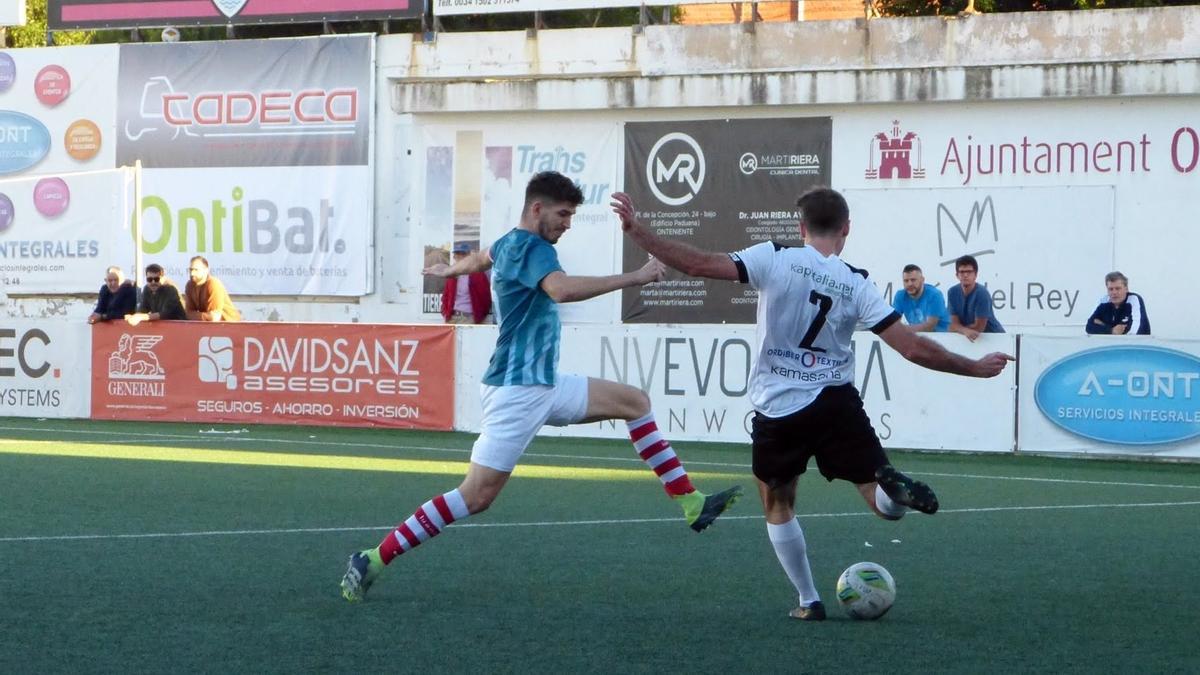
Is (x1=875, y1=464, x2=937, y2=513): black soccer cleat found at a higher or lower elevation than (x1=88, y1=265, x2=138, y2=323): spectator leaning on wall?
lower

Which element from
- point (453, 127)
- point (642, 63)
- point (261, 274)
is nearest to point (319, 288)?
point (261, 274)

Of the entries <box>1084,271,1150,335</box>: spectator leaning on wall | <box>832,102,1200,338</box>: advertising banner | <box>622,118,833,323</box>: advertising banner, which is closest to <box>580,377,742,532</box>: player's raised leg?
<box>1084,271,1150,335</box>: spectator leaning on wall

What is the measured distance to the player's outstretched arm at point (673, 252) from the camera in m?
6.29

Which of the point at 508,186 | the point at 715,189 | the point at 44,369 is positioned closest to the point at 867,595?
the point at 44,369

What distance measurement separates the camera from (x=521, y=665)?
5887mm

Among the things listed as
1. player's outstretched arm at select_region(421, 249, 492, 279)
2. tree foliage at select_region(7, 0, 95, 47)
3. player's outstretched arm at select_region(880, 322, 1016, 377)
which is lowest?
player's outstretched arm at select_region(880, 322, 1016, 377)

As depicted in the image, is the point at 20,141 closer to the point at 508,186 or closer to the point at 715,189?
the point at 508,186

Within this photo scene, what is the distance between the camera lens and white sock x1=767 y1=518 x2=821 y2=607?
7.09 m

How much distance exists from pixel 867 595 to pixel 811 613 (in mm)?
230

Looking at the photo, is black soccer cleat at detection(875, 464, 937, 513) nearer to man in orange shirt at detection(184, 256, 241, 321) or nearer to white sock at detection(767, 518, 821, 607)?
white sock at detection(767, 518, 821, 607)

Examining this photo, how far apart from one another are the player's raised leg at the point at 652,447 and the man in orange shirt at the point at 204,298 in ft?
47.0

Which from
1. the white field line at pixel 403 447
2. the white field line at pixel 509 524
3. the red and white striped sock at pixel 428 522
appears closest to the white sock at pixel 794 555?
the red and white striped sock at pixel 428 522

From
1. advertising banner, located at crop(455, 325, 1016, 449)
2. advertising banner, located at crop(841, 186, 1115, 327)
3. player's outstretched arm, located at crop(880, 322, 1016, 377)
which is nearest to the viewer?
player's outstretched arm, located at crop(880, 322, 1016, 377)

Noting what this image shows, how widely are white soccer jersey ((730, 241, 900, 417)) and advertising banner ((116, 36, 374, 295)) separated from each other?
22046mm
